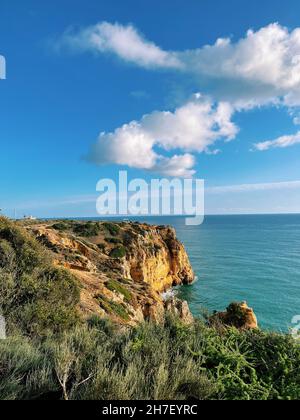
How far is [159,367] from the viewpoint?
431 centimetres

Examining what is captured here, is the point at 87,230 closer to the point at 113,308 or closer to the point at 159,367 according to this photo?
the point at 113,308

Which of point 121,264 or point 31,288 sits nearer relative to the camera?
point 31,288

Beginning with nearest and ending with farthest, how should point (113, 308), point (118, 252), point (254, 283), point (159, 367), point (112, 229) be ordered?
point (159, 367) → point (113, 308) → point (118, 252) → point (254, 283) → point (112, 229)

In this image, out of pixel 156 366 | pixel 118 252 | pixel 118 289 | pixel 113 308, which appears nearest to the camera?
pixel 156 366

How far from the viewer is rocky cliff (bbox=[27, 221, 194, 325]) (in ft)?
59.6

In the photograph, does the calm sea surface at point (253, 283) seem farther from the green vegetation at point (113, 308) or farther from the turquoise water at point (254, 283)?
the green vegetation at point (113, 308)

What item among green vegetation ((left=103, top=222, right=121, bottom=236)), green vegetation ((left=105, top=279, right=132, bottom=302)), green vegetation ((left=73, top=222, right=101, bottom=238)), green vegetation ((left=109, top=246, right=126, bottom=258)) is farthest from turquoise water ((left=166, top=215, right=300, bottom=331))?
green vegetation ((left=73, top=222, right=101, bottom=238))

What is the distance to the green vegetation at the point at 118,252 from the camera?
131 ft

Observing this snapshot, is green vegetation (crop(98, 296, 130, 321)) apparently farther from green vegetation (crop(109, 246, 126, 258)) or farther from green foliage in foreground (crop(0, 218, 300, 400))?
green vegetation (crop(109, 246, 126, 258))

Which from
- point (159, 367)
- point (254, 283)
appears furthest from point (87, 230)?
point (159, 367)

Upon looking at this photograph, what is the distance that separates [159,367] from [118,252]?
121 ft

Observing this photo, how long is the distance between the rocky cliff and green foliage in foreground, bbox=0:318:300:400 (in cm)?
169

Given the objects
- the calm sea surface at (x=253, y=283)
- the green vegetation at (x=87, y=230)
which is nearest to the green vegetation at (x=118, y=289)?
the calm sea surface at (x=253, y=283)
